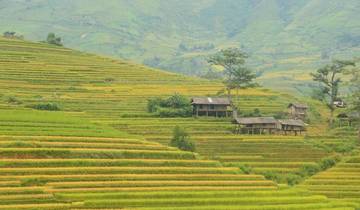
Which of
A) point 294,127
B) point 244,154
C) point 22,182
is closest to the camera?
point 22,182

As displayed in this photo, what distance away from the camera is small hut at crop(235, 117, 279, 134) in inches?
3105

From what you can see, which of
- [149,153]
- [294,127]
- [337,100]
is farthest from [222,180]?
[337,100]

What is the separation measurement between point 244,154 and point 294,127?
1474 cm

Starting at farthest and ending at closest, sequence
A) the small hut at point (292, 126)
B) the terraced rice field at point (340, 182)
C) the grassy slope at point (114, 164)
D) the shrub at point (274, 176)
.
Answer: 1. the small hut at point (292, 126)
2. the shrub at point (274, 176)
3. the terraced rice field at point (340, 182)
4. the grassy slope at point (114, 164)

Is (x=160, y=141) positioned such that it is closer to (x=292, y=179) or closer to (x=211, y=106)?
(x=292, y=179)

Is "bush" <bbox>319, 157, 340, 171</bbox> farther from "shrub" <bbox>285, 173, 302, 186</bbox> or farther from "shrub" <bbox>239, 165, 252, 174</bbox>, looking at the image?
"shrub" <bbox>239, 165, 252, 174</bbox>

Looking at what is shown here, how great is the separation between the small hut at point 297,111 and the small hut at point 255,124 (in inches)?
293

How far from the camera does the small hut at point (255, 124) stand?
7888 cm

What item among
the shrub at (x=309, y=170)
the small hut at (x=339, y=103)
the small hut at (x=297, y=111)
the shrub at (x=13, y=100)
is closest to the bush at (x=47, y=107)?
the shrub at (x=13, y=100)

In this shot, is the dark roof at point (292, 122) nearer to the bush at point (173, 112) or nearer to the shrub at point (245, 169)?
the bush at point (173, 112)

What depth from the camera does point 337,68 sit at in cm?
8681

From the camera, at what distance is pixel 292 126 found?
80500 millimetres

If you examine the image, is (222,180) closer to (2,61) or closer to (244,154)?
(244,154)

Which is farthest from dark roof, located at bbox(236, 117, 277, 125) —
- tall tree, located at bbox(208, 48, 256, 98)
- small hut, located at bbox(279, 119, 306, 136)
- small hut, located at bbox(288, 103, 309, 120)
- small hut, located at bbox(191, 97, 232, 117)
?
tall tree, located at bbox(208, 48, 256, 98)
